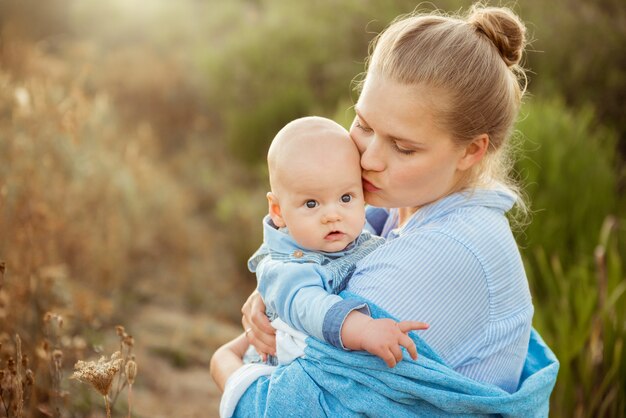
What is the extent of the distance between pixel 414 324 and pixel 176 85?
27.6ft

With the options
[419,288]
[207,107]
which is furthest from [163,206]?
[419,288]

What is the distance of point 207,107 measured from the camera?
30.8 feet

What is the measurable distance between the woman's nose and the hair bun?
473 mm

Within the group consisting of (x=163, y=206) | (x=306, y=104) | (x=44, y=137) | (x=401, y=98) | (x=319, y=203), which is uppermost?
(x=401, y=98)

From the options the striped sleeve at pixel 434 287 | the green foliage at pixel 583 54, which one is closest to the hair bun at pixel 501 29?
the striped sleeve at pixel 434 287

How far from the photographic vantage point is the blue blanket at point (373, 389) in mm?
1680

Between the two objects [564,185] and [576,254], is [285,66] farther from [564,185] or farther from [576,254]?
[576,254]

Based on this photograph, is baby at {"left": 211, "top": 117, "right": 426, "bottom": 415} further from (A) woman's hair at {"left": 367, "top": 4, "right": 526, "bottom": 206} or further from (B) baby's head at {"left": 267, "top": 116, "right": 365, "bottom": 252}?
(A) woman's hair at {"left": 367, "top": 4, "right": 526, "bottom": 206}

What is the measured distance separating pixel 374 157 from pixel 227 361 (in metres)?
0.85

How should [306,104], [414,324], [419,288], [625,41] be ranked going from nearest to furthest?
[414,324]
[419,288]
[625,41]
[306,104]

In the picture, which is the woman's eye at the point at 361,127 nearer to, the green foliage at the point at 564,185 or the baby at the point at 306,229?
the baby at the point at 306,229

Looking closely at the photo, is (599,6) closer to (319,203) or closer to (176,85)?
(176,85)

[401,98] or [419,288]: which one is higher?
[401,98]

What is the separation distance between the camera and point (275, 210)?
206 cm
